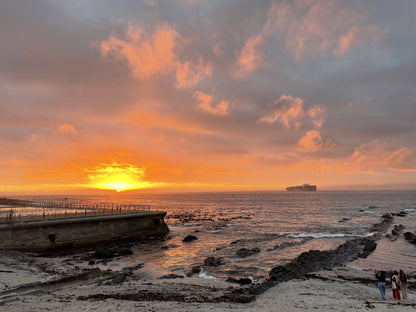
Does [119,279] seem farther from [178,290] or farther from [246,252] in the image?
[246,252]

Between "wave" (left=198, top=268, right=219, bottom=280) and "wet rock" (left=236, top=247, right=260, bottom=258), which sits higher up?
"wave" (left=198, top=268, right=219, bottom=280)

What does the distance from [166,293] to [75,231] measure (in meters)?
23.1

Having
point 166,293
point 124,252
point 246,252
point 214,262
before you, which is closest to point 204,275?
point 214,262

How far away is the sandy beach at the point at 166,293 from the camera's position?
13977mm

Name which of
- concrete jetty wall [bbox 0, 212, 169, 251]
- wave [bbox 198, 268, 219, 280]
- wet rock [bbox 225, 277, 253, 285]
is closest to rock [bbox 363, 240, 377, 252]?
wet rock [bbox 225, 277, 253, 285]

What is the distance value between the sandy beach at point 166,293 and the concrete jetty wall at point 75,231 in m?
7.37

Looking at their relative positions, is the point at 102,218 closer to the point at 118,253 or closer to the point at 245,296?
the point at 118,253

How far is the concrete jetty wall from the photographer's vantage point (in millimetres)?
29359

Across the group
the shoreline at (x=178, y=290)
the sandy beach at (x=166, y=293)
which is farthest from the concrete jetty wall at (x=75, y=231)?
the sandy beach at (x=166, y=293)

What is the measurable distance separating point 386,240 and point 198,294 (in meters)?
37.2

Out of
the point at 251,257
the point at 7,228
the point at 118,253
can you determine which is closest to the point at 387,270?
the point at 251,257

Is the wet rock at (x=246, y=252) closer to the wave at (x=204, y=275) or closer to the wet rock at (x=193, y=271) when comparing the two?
the wet rock at (x=193, y=271)

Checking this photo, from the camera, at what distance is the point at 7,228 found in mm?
28688

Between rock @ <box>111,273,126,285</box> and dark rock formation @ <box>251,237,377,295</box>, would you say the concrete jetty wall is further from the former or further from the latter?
dark rock formation @ <box>251,237,377,295</box>
